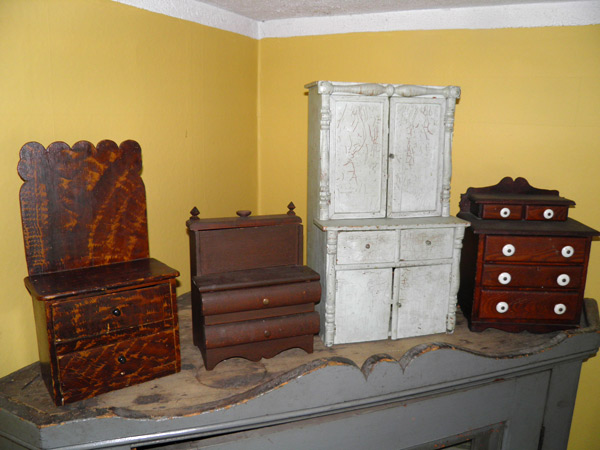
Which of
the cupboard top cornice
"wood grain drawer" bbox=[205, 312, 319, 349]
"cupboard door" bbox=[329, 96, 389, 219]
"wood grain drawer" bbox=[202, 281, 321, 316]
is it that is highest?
the cupboard top cornice

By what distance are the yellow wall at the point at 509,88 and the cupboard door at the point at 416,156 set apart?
582mm

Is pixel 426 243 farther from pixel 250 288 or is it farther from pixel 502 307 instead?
pixel 250 288

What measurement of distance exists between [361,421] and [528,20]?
2.84 metres

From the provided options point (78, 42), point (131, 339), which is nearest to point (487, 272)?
point (131, 339)

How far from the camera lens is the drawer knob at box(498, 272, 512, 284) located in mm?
2895

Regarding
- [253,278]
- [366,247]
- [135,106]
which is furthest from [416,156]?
[135,106]

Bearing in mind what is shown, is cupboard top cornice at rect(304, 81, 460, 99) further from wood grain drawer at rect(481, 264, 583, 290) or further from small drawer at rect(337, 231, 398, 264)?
wood grain drawer at rect(481, 264, 583, 290)

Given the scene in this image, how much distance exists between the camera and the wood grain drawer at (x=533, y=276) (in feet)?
9.46

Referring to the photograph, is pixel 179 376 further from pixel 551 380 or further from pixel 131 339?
pixel 551 380

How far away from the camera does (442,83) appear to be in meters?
→ 3.38

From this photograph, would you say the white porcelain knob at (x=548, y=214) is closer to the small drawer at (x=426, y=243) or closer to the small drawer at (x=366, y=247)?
the small drawer at (x=426, y=243)

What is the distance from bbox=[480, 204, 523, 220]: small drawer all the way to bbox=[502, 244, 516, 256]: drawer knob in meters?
0.26

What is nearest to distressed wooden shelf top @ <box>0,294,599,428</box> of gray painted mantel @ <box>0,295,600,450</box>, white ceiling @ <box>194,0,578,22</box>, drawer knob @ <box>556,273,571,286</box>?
gray painted mantel @ <box>0,295,600,450</box>

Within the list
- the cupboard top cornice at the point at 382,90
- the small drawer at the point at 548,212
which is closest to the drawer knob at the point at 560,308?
the small drawer at the point at 548,212
